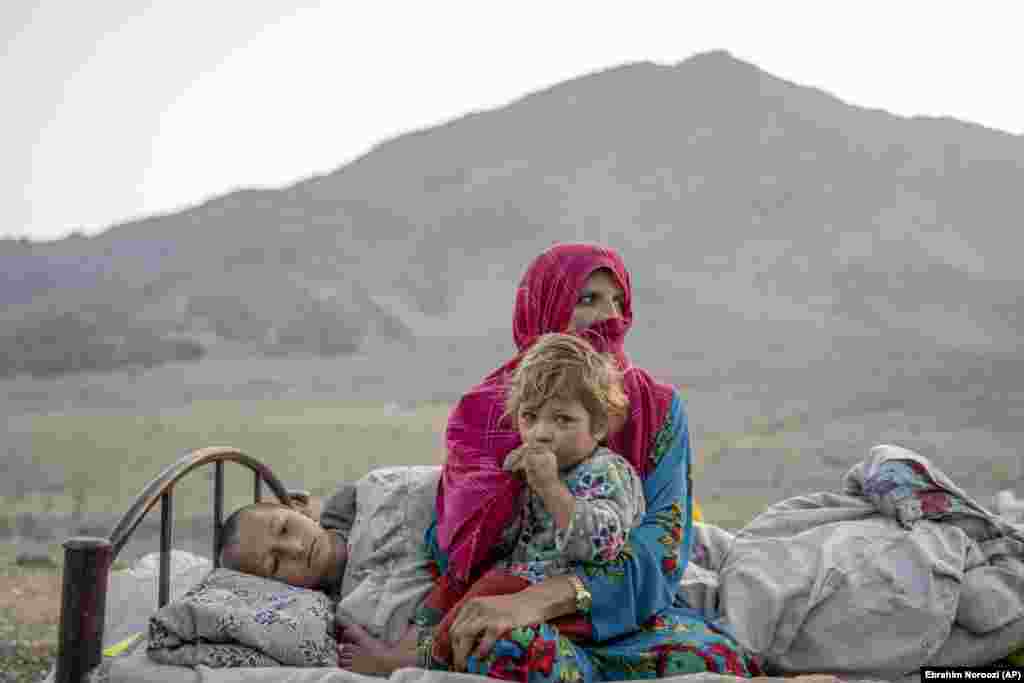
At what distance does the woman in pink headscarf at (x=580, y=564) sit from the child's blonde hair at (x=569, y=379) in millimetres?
207

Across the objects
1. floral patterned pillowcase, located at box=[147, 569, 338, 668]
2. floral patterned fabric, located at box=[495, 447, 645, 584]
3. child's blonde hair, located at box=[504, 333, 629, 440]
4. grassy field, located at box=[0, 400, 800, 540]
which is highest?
child's blonde hair, located at box=[504, 333, 629, 440]

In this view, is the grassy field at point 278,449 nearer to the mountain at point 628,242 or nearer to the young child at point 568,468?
the mountain at point 628,242

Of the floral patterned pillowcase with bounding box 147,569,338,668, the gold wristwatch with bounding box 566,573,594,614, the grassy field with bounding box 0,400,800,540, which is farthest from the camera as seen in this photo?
the grassy field with bounding box 0,400,800,540

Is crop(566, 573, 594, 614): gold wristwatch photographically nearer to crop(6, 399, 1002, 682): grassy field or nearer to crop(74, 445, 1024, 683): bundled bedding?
crop(74, 445, 1024, 683): bundled bedding

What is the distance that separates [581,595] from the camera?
2084mm

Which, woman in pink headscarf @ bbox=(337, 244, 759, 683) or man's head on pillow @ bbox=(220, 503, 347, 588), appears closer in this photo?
woman in pink headscarf @ bbox=(337, 244, 759, 683)

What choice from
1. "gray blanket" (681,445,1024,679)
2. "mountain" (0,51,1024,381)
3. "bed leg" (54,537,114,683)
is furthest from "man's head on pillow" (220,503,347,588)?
"mountain" (0,51,1024,381)

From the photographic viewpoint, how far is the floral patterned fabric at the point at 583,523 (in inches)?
79.4

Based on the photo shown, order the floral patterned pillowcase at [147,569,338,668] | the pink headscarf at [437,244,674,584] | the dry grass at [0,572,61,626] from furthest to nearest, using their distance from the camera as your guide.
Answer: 1. the dry grass at [0,572,61,626]
2. the pink headscarf at [437,244,674,584]
3. the floral patterned pillowcase at [147,569,338,668]

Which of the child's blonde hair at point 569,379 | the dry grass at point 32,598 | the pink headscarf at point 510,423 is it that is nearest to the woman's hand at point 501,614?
the pink headscarf at point 510,423

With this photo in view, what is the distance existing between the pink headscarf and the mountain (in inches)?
455

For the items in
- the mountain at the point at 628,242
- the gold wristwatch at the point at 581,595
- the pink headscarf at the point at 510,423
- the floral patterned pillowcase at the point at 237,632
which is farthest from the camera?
the mountain at the point at 628,242

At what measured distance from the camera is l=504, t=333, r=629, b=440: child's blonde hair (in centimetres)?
212

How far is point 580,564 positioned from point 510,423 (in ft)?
1.68
